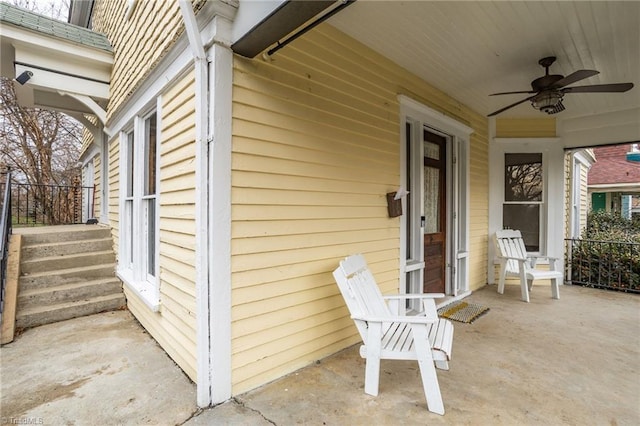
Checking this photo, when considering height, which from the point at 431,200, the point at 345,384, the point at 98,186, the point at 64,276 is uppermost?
the point at 98,186

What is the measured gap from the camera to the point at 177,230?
2.41 metres

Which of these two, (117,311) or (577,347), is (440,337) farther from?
(117,311)

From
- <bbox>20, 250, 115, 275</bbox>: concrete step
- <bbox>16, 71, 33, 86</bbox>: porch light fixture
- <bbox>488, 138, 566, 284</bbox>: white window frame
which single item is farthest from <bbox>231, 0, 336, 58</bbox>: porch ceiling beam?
<bbox>488, 138, 566, 284</bbox>: white window frame

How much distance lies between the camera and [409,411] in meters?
1.92

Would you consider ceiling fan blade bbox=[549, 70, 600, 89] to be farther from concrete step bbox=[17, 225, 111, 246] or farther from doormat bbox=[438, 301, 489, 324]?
concrete step bbox=[17, 225, 111, 246]

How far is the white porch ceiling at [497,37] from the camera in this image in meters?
2.40

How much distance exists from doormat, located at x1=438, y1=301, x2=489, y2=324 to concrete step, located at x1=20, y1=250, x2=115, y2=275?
4265 millimetres

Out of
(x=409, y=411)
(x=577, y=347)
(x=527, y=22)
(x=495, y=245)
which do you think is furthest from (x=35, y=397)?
(x=495, y=245)

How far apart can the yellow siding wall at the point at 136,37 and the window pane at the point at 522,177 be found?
204 inches

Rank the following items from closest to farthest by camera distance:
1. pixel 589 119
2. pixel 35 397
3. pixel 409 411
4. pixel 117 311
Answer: pixel 409 411 < pixel 35 397 < pixel 117 311 < pixel 589 119

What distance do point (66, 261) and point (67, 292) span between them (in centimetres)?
47

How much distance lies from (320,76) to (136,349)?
109 inches

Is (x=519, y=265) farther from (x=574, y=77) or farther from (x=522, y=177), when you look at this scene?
(x=574, y=77)

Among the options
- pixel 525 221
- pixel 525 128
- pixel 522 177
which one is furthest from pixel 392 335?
pixel 525 128
